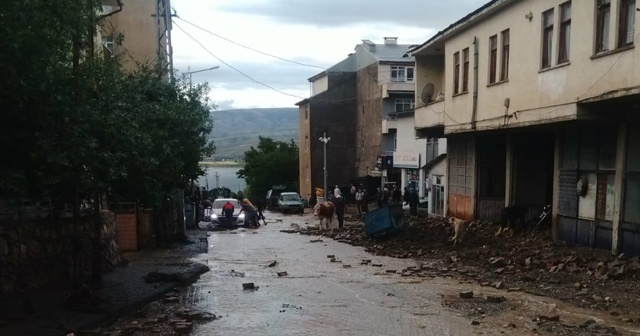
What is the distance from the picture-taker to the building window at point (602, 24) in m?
16.1

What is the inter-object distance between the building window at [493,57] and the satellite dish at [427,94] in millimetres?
7311

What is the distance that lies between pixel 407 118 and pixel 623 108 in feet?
90.0

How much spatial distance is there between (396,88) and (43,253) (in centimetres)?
4672

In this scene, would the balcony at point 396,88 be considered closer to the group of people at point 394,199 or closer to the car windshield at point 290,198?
the car windshield at point 290,198

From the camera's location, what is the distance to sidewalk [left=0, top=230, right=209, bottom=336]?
9570mm

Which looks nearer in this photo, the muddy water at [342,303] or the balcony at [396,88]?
the muddy water at [342,303]

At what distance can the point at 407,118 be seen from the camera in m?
43.8

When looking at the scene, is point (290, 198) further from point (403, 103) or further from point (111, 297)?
point (111, 297)

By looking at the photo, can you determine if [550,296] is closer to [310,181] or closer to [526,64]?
[526,64]

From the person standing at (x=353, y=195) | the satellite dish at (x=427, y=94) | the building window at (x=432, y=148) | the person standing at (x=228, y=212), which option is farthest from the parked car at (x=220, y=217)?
the person standing at (x=353, y=195)

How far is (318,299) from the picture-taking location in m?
13.4

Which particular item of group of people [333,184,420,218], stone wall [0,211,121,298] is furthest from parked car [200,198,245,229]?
stone wall [0,211,121,298]

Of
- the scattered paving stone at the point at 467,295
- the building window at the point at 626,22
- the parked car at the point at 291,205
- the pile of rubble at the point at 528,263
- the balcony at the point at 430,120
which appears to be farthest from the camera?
the parked car at the point at 291,205

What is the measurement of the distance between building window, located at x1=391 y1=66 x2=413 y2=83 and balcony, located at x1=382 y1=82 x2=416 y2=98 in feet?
5.34
